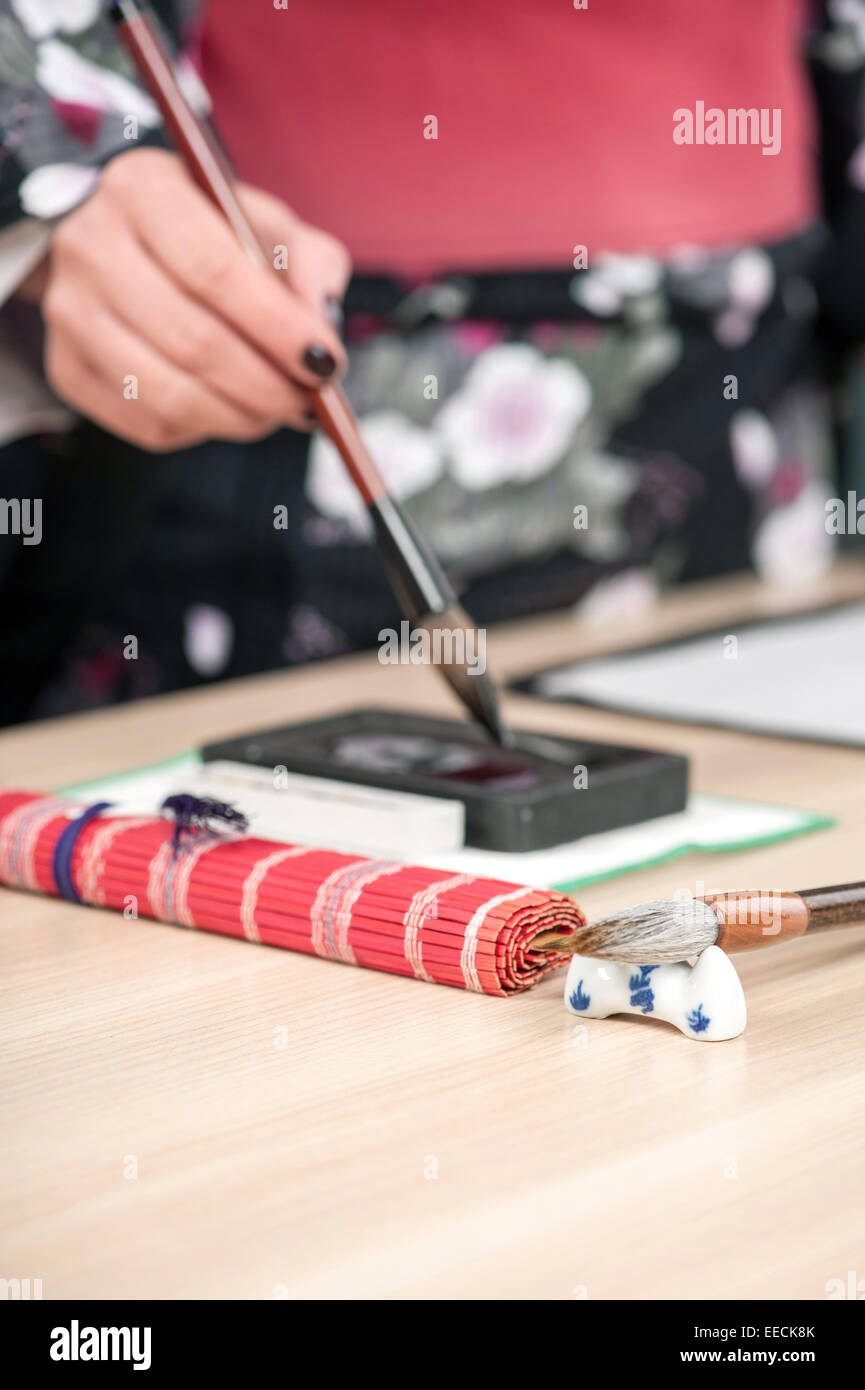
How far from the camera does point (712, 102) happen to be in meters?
1.46

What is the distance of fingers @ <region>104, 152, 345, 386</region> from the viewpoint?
34.3 inches

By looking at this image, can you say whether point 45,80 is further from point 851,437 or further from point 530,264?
point 851,437

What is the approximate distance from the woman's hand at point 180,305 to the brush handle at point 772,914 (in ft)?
1.36

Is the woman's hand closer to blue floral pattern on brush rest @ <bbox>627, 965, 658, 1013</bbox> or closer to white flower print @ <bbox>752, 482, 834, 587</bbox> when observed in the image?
blue floral pattern on brush rest @ <bbox>627, 965, 658, 1013</bbox>

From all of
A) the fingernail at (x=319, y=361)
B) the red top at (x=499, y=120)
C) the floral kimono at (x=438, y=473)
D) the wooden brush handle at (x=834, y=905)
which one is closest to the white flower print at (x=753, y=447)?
the floral kimono at (x=438, y=473)

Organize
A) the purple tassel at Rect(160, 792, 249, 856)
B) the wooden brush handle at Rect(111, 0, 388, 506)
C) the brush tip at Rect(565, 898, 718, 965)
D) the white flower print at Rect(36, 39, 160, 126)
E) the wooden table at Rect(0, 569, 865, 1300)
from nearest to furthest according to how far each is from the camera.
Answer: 1. the wooden table at Rect(0, 569, 865, 1300)
2. the brush tip at Rect(565, 898, 718, 965)
3. the purple tassel at Rect(160, 792, 249, 856)
4. the wooden brush handle at Rect(111, 0, 388, 506)
5. the white flower print at Rect(36, 39, 160, 126)

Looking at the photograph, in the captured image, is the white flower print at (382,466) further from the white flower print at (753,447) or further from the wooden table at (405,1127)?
the wooden table at (405,1127)

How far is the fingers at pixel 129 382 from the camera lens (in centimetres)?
97

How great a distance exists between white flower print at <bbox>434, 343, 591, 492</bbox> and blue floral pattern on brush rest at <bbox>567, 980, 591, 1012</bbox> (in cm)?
83

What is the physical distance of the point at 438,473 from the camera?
1.36 meters

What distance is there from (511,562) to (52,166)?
21.9 inches

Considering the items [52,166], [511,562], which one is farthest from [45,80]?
[511,562]

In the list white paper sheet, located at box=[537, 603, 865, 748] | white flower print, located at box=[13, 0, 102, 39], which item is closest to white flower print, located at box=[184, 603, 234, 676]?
white paper sheet, located at box=[537, 603, 865, 748]

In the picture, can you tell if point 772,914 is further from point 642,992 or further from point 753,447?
point 753,447
